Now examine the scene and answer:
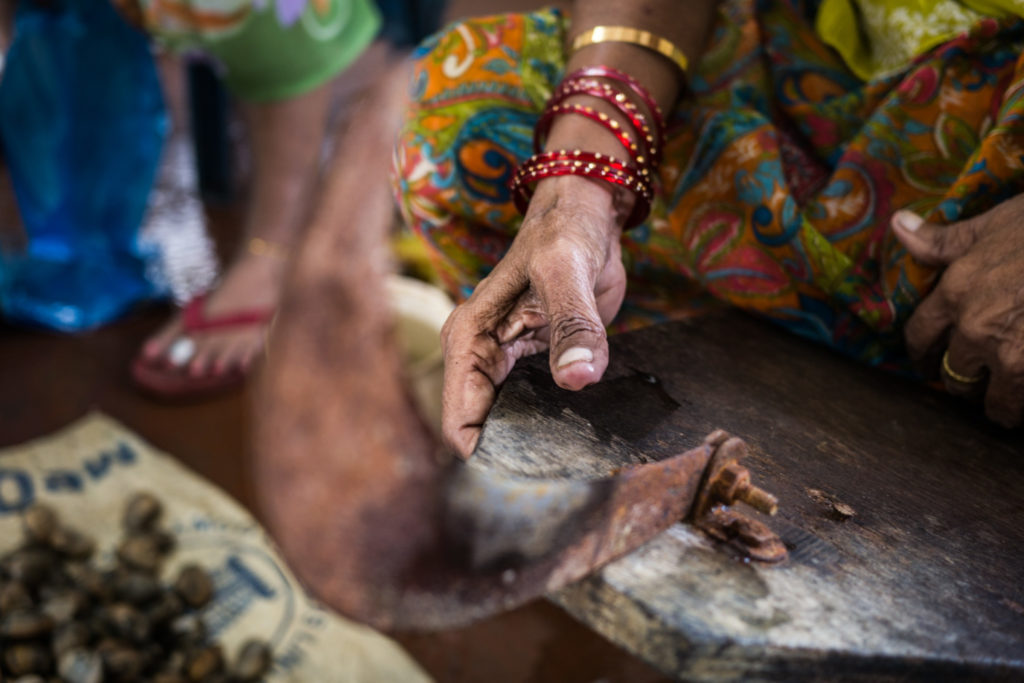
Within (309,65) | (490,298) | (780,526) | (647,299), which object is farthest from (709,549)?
(309,65)

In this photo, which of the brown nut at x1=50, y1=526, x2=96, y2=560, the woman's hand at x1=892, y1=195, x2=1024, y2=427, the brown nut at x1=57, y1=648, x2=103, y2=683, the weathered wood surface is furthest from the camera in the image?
the brown nut at x1=50, y1=526, x2=96, y2=560

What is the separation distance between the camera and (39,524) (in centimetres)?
118

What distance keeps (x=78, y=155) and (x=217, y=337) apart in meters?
0.53

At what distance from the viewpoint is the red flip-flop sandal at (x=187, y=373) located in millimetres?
1616

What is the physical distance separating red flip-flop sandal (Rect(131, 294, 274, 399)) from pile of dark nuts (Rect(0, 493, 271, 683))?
0.42m

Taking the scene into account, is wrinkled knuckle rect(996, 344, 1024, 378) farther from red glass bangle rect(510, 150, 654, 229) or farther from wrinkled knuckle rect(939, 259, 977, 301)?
red glass bangle rect(510, 150, 654, 229)

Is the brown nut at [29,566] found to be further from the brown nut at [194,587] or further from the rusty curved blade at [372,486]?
Result: the rusty curved blade at [372,486]

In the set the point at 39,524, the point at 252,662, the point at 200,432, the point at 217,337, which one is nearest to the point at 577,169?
the point at 252,662

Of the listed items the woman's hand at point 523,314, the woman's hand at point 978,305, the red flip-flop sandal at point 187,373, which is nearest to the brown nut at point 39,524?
the red flip-flop sandal at point 187,373

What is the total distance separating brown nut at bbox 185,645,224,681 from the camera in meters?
1.04

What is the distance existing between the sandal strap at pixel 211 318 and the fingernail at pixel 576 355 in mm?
1378

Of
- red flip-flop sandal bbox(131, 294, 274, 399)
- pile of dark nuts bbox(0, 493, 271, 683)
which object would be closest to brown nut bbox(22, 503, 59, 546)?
pile of dark nuts bbox(0, 493, 271, 683)

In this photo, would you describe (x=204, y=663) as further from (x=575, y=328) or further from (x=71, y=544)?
(x=575, y=328)

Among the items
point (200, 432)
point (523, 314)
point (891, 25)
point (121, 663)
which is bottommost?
point (200, 432)
